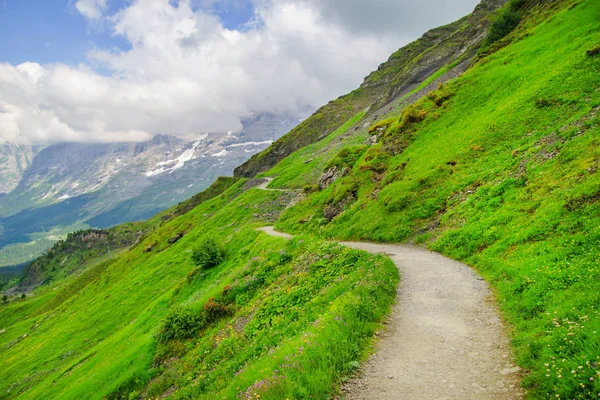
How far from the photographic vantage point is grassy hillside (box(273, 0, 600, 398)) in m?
9.27

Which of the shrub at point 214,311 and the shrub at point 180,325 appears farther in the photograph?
the shrub at point 180,325

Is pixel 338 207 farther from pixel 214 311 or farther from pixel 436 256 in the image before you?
pixel 214 311

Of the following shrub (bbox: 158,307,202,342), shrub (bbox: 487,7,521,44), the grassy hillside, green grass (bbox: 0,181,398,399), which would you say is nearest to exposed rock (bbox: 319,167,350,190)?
the grassy hillside

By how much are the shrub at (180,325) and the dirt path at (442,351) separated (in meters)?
19.6

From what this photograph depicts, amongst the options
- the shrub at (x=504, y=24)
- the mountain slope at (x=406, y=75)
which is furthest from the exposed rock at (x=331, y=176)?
the mountain slope at (x=406, y=75)

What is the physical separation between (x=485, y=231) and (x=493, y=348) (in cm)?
1271

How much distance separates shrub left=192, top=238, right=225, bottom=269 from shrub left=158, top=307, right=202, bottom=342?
21644 mm

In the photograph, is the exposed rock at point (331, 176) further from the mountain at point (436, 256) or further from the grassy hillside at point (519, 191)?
the grassy hillside at point (519, 191)

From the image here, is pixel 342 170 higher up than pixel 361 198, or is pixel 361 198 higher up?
pixel 342 170

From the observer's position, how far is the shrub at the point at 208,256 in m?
50.9

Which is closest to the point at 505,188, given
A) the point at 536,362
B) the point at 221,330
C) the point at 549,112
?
the point at 549,112

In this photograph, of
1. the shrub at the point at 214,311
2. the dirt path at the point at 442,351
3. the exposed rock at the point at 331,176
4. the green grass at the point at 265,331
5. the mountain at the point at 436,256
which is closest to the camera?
the dirt path at the point at 442,351

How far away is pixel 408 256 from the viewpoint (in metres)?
23.2

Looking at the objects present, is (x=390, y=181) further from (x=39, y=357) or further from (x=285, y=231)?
(x=39, y=357)
